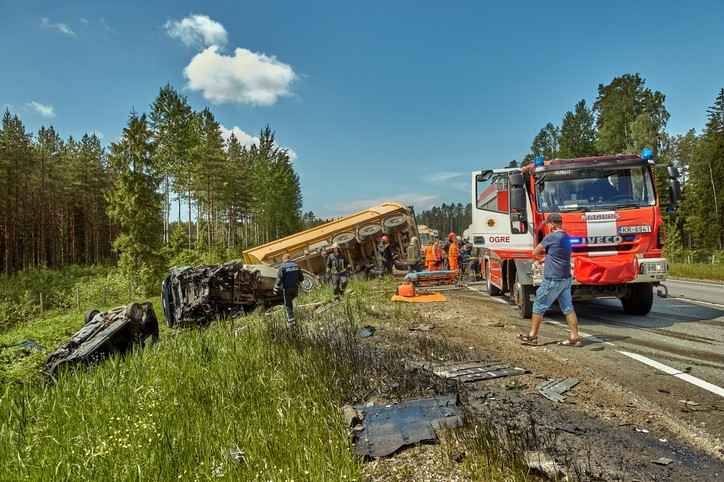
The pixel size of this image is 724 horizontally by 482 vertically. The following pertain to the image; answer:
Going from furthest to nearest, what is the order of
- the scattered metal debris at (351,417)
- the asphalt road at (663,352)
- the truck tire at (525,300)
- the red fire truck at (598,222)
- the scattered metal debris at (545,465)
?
the truck tire at (525,300)
the red fire truck at (598,222)
the asphalt road at (663,352)
the scattered metal debris at (351,417)
the scattered metal debris at (545,465)

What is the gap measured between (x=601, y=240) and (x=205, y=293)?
328 inches

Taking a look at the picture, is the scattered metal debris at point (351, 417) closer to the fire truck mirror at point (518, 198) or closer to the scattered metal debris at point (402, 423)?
the scattered metal debris at point (402, 423)

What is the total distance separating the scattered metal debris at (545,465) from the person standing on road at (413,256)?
1330 cm

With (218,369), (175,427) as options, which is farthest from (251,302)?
(175,427)

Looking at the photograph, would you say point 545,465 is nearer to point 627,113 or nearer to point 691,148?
point 627,113

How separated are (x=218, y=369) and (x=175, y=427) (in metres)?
1.51

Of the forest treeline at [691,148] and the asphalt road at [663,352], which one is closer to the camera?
the asphalt road at [663,352]

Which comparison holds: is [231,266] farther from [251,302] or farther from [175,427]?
[175,427]

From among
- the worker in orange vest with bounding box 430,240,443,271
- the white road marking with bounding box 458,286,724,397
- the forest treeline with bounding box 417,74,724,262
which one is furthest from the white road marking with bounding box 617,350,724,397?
the forest treeline with bounding box 417,74,724,262

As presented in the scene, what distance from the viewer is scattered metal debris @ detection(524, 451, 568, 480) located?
2.41 m

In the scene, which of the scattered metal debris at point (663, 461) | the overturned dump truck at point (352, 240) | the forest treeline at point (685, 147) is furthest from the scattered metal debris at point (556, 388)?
the forest treeline at point (685, 147)

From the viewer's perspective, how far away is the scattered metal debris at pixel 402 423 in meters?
3.05

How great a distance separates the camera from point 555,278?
5766mm

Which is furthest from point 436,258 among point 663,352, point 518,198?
point 663,352
